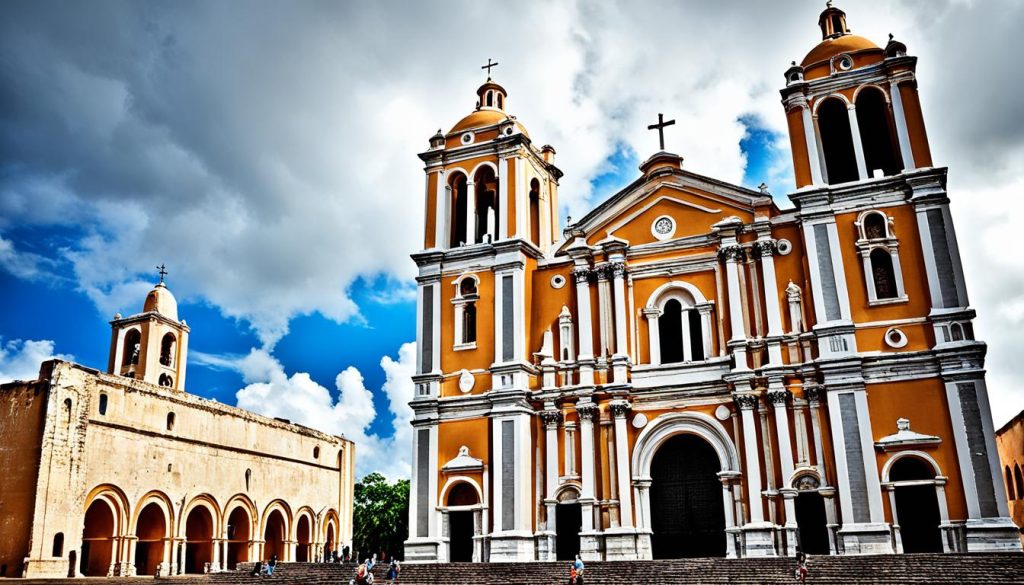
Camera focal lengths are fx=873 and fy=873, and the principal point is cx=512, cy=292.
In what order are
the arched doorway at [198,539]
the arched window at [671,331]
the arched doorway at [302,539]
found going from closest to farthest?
1. the arched window at [671,331]
2. the arched doorway at [198,539]
3. the arched doorway at [302,539]

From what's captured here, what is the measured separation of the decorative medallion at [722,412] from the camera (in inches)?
882

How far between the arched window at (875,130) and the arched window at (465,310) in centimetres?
1129

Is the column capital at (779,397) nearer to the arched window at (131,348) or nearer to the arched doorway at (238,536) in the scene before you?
the arched doorway at (238,536)

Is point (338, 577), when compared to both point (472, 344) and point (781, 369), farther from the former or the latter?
point (781, 369)

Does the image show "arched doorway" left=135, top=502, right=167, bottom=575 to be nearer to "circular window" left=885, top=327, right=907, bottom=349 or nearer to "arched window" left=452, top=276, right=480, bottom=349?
"arched window" left=452, top=276, right=480, bottom=349

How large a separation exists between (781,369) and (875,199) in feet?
16.2

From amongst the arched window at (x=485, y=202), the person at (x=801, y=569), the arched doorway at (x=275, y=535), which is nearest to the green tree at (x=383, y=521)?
the arched doorway at (x=275, y=535)

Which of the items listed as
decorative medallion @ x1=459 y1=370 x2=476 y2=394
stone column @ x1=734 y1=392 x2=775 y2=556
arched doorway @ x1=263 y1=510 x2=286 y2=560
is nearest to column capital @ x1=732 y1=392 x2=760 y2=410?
stone column @ x1=734 y1=392 x2=775 y2=556

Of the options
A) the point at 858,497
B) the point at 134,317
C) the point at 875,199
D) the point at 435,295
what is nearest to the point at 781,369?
the point at 858,497

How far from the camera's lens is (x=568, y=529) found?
75.1ft

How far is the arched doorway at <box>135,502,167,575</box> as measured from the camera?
28.6 m

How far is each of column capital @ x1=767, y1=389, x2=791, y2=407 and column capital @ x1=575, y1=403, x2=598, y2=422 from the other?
4.55 m

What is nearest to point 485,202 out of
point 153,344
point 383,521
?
point 153,344

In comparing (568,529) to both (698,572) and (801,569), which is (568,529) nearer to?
(698,572)
